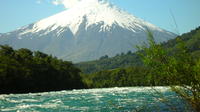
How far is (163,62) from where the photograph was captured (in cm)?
1013

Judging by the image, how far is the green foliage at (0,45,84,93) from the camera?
7656cm

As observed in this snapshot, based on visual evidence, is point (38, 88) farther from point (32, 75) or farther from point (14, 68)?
point (14, 68)

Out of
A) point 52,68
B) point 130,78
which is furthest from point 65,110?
point 130,78

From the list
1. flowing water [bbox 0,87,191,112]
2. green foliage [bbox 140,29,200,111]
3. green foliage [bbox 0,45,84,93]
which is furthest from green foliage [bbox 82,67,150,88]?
green foliage [bbox 140,29,200,111]

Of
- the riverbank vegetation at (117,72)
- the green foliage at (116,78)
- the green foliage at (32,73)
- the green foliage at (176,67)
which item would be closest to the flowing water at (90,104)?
the green foliage at (176,67)

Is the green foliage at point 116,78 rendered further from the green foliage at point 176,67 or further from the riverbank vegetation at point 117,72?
the green foliage at point 176,67

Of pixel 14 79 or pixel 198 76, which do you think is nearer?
pixel 198 76

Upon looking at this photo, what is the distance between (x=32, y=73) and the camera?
287ft

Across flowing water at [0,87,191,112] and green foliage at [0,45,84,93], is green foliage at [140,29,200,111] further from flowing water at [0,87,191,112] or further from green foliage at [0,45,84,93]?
green foliage at [0,45,84,93]

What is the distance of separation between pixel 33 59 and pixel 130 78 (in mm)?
55022

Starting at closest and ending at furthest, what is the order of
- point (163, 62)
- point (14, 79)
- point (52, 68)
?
point (163, 62)
point (14, 79)
point (52, 68)

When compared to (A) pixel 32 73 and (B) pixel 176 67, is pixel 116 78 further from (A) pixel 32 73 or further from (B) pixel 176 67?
(B) pixel 176 67

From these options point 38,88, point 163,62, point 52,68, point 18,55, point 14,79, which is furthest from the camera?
point 52,68

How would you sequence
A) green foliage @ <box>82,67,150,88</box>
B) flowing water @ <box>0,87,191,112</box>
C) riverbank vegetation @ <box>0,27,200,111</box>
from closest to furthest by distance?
riverbank vegetation @ <box>0,27,200,111</box> → flowing water @ <box>0,87,191,112</box> → green foliage @ <box>82,67,150,88</box>
